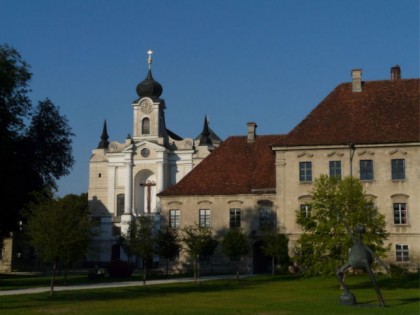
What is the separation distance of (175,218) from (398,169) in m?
16.8

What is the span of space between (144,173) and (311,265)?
41.7m

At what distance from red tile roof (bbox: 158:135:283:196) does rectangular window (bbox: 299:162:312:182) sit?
2.86m

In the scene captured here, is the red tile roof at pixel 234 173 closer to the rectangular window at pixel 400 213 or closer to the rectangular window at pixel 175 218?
the rectangular window at pixel 175 218

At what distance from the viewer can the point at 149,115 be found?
226 ft

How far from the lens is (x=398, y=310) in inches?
723

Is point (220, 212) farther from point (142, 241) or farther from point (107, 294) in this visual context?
point (107, 294)

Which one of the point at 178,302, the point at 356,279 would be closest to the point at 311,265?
the point at 356,279

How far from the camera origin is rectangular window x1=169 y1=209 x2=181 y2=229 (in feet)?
154

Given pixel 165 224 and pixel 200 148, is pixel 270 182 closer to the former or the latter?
pixel 165 224

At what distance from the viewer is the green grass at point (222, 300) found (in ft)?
61.7

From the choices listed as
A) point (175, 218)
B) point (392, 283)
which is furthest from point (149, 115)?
point (392, 283)

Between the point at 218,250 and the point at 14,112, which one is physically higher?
the point at 14,112

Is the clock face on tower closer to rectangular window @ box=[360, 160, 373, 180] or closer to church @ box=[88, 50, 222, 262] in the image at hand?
church @ box=[88, 50, 222, 262]

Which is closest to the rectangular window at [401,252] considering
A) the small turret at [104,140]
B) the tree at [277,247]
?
the tree at [277,247]
